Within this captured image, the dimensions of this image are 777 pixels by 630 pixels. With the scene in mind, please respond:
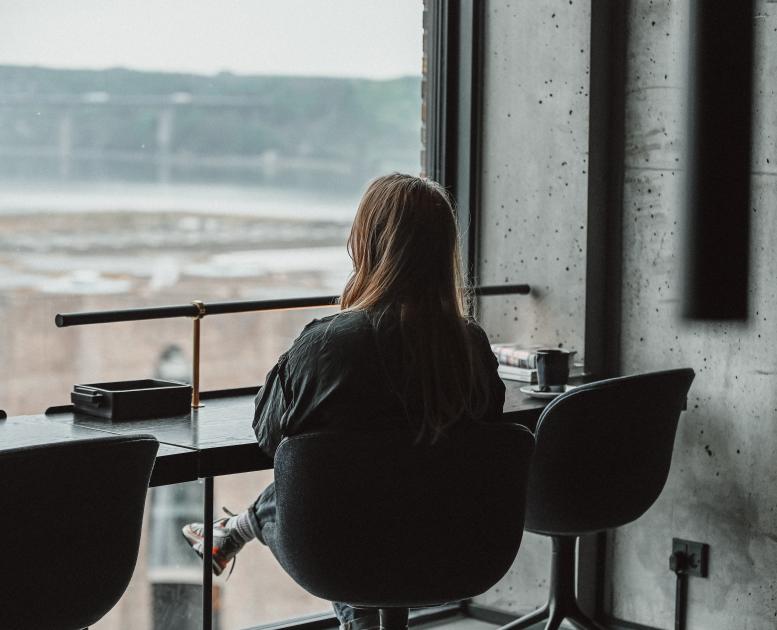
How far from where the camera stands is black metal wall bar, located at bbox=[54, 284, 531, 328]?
248cm

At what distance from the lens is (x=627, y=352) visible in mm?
3275

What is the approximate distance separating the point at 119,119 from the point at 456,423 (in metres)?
1.59

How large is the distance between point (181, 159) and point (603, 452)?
1.57 m

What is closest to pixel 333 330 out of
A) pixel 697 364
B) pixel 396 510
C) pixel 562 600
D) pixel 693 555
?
pixel 396 510

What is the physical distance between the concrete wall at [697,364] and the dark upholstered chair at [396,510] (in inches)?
45.5

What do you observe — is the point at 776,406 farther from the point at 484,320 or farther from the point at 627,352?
the point at 484,320

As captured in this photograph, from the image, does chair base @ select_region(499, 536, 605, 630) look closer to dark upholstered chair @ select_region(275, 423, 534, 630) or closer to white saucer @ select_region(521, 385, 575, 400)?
white saucer @ select_region(521, 385, 575, 400)

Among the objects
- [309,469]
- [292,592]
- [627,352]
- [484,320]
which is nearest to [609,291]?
[627,352]

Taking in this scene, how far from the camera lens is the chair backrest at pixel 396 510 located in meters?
1.94

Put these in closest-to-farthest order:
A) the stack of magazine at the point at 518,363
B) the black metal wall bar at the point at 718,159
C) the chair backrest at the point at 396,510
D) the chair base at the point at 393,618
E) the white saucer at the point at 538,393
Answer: the black metal wall bar at the point at 718,159 → the chair backrest at the point at 396,510 → the chair base at the point at 393,618 → the white saucer at the point at 538,393 → the stack of magazine at the point at 518,363

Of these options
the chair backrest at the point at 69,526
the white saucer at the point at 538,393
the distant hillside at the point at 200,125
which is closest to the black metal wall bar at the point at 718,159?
the chair backrest at the point at 69,526

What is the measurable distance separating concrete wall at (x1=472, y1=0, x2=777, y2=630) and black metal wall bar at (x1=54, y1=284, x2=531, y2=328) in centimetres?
70

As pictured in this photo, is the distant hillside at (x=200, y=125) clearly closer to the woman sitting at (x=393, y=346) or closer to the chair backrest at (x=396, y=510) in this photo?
the woman sitting at (x=393, y=346)

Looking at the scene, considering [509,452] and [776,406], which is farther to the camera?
[776,406]
